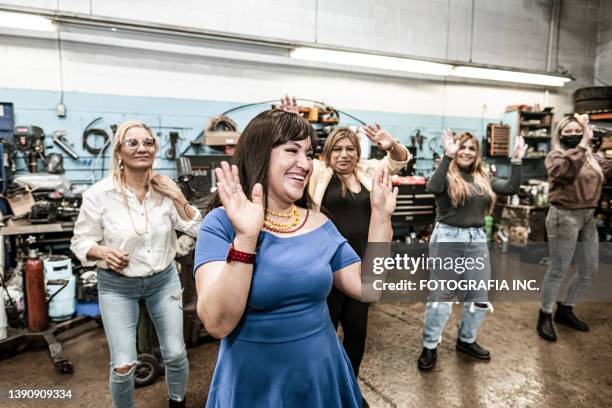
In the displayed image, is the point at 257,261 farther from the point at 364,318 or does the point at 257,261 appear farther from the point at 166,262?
the point at 364,318

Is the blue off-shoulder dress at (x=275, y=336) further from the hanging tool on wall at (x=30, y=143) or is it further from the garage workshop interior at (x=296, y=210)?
the hanging tool on wall at (x=30, y=143)

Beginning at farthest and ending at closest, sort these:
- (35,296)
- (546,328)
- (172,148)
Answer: (172,148) < (546,328) < (35,296)

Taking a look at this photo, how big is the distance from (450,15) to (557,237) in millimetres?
4248

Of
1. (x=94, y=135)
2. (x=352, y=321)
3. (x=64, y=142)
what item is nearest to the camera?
(x=352, y=321)

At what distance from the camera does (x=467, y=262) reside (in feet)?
8.57

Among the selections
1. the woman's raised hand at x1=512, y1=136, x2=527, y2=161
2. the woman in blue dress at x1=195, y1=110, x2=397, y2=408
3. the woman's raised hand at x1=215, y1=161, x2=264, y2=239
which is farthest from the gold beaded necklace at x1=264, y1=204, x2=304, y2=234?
the woman's raised hand at x1=512, y1=136, x2=527, y2=161

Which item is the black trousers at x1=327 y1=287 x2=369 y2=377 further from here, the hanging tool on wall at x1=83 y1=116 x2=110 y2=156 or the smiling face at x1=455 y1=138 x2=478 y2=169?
the hanging tool on wall at x1=83 y1=116 x2=110 y2=156

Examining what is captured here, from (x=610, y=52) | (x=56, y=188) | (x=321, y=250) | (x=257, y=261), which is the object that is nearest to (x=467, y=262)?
(x=321, y=250)

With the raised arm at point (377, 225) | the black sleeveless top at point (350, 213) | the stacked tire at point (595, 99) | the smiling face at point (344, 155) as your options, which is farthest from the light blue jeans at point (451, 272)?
the stacked tire at point (595, 99)

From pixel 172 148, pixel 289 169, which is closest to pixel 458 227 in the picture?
pixel 289 169

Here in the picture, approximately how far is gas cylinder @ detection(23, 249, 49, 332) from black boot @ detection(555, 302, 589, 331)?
4.12 meters

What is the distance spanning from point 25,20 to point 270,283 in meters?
3.70

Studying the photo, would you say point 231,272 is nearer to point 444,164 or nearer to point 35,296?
point 444,164

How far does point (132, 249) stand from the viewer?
1.87 metres
